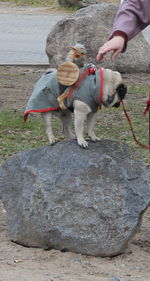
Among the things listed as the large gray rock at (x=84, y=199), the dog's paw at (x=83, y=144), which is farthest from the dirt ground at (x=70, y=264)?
the dog's paw at (x=83, y=144)

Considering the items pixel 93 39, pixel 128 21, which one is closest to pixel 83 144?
pixel 128 21

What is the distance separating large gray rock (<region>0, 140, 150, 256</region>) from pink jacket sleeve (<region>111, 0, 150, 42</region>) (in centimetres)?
112

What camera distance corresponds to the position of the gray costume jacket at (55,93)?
4793mm

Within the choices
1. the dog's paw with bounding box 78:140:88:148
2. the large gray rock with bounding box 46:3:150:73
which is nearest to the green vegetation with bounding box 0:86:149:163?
the large gray rock with bounding box 46:3:150:73

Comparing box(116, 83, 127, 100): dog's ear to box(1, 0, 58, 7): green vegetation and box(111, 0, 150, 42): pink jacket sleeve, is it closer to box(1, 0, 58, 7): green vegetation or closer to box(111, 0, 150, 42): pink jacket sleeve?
box(111, 0, 150, 42): pink jacket sleeve

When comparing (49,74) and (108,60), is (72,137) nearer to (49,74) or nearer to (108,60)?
(49,74)

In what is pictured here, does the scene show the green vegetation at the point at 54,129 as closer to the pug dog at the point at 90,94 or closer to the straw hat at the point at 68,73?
the pug dog at the point at 90,94

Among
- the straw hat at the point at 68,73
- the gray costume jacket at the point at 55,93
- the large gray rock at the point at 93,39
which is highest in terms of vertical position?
the straw hat at the point at 68,73

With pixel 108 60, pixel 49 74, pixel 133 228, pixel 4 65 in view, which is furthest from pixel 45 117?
pixel 4 65

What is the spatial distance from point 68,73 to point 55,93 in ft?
0.76

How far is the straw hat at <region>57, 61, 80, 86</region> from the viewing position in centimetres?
478

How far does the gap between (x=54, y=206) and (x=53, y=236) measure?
0.23m

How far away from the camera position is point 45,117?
5102mm

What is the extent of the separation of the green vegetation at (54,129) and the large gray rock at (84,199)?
7.41ft
